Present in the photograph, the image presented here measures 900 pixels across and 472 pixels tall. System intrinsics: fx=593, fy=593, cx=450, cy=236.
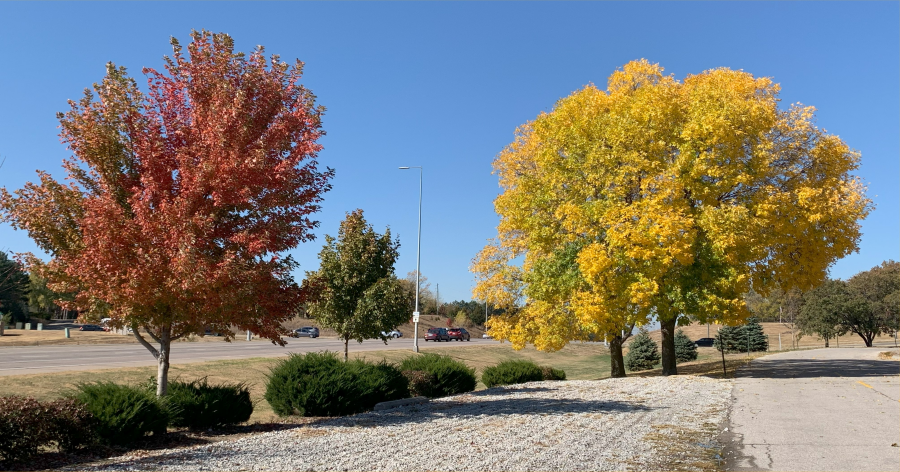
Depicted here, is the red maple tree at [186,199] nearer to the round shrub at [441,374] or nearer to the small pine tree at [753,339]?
the round shrub at [441,374]

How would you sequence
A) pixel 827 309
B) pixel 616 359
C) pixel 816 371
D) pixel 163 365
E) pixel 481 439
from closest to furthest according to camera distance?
1. pixel 481 439
2. pixel 163 365
3. pixel 816 371
4. pixel 616 359
5. pixel 827 309

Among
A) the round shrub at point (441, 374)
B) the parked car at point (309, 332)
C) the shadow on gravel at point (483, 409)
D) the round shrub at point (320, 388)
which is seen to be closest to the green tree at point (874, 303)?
the parked car at point (309, 332)

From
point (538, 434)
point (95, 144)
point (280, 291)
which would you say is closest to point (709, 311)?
point (538, 434)

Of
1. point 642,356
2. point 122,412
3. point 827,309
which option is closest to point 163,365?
point 122,412

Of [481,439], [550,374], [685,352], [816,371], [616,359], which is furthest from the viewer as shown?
[685,352]

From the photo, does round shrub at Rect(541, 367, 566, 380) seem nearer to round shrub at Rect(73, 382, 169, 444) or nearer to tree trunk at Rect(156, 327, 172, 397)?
tree trunk at Rect(156, 327, 172, 397)

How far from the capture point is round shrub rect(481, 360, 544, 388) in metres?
20.1

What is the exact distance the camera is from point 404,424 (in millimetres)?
10602

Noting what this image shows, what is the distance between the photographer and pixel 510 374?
20.2 metres

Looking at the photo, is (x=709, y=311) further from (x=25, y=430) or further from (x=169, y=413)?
(x=25, y=430)

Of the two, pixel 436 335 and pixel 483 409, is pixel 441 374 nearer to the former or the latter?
pixel 483 409

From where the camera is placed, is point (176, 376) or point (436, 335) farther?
point (436, 335)

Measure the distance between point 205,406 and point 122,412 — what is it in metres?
1.72

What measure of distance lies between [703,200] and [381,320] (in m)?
11.9
